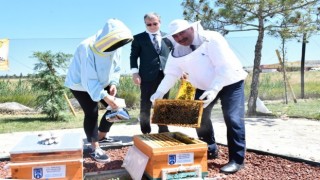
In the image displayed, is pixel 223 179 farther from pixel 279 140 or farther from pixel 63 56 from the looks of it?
pixel 63 56

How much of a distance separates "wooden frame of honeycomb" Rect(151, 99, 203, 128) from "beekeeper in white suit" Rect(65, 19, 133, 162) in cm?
51

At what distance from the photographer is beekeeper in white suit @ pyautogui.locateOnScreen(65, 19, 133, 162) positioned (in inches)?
150

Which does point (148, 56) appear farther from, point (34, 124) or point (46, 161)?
point (34, 124)

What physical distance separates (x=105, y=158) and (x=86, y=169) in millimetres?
366

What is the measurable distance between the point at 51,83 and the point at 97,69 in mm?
5498

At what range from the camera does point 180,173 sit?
11.8ft

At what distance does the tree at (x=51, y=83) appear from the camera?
9164mm

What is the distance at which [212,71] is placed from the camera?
4.23 metres

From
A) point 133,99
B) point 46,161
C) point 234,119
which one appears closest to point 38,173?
point 46,161

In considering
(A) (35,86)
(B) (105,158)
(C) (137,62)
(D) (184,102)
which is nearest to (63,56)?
(A) (35,86)

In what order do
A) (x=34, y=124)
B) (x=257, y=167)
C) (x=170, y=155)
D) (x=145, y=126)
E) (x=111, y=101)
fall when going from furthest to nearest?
(x=34, y=124) < (x=145, y=126) < (x=257, y=167) < (x=111, y=101) < (x=170, y=155)

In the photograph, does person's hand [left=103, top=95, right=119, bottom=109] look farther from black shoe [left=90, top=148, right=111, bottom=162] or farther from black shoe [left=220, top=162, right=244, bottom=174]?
black shoe [left=220, top=162, right=244, bottom=174]

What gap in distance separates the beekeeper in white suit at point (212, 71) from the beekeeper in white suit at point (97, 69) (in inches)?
21.3

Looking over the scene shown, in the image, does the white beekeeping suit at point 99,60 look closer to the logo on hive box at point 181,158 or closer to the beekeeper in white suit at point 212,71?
the beekeeper in white suit at point 212,71
